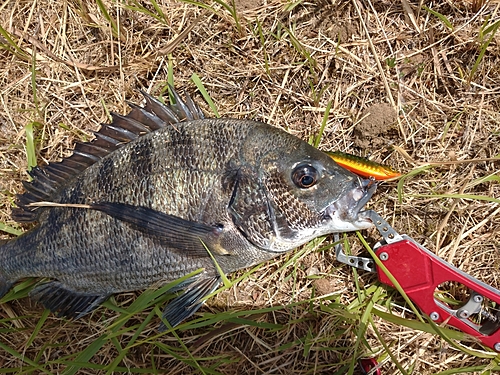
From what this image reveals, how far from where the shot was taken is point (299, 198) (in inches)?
79.4

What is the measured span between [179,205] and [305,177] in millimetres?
724

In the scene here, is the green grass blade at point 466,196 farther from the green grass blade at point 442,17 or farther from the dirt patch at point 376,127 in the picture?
the green grass blade at point 442,17

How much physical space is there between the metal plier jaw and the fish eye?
0.48m

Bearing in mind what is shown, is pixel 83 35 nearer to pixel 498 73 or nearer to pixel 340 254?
pixel 340 254

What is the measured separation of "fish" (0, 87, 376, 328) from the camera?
6.69 feet

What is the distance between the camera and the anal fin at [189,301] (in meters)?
2.24

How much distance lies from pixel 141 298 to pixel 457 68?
2.53 m

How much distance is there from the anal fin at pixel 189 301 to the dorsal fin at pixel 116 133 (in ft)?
3.26

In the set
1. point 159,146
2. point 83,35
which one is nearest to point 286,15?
point 159,146

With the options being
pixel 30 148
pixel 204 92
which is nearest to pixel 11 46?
pixel 30 148

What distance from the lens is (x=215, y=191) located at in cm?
208

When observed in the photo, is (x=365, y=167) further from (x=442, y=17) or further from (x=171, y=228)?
(x=171, y=228)

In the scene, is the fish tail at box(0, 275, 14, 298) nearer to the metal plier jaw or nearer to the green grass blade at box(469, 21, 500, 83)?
the metal plier jaw

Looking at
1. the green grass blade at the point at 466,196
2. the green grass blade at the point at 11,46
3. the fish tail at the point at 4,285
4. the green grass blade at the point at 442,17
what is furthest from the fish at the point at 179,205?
the green grass blade at the point at 442,17
